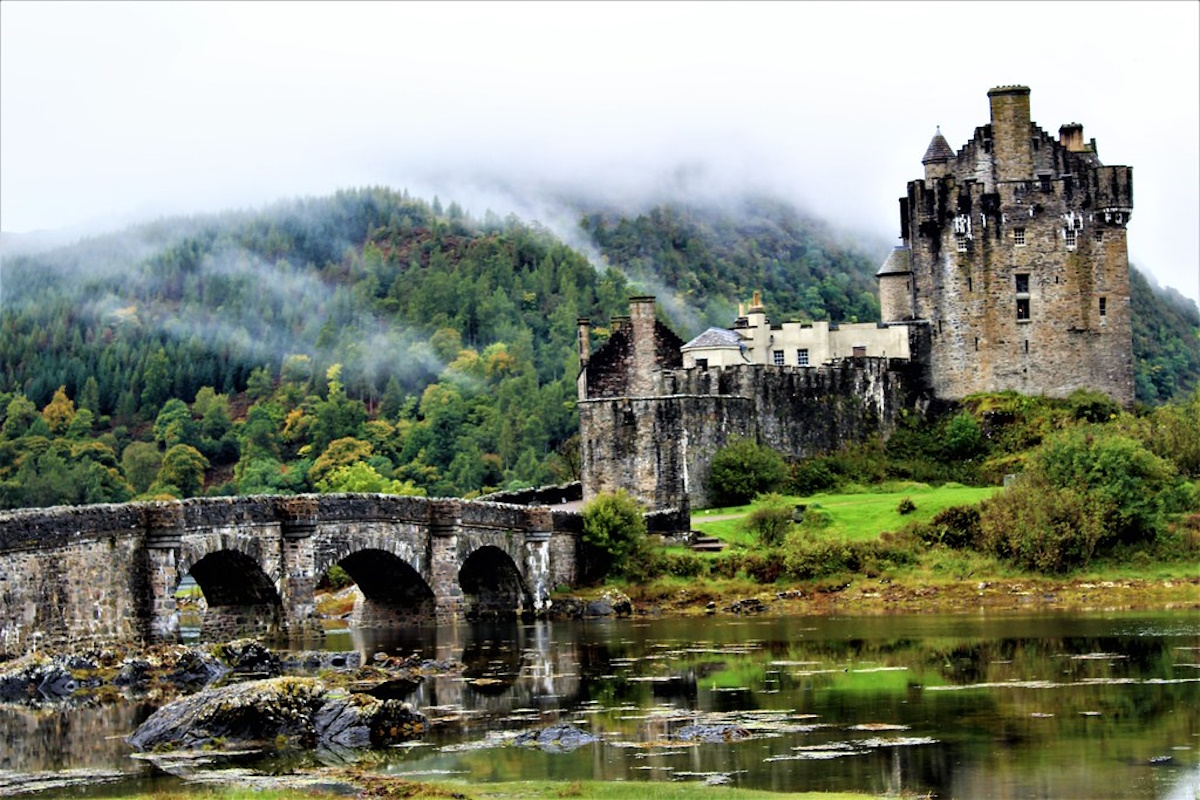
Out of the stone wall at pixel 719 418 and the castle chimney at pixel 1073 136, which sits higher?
the castle chimney at pixel 1073 136

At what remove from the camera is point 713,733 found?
A: 123 ft

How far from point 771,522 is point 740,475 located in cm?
738

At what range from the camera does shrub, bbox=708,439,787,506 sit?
268 ft

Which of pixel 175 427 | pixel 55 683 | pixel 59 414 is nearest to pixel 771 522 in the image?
pixel 55 683

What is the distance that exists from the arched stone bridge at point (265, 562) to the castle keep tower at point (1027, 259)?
23.5 m

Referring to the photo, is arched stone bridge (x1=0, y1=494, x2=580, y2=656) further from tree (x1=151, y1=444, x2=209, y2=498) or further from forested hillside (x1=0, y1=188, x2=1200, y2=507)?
tree (x1=151, y1=444, x2=209, y2=498)

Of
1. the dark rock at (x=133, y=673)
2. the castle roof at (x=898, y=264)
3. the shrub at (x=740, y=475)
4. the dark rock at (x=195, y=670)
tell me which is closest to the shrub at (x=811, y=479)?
the shrub at (x=740, y=475)

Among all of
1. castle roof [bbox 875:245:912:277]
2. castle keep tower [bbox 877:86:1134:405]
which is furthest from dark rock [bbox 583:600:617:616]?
castle roof [bbox 875:245:912:277]

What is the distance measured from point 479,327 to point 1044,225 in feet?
304

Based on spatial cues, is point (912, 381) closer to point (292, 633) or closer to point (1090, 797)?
point (292, 633)

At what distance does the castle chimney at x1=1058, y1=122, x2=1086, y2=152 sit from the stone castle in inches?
2.2

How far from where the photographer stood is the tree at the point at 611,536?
72.5 metres

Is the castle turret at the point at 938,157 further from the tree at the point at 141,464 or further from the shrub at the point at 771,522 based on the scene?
the tree at the point at 141,464

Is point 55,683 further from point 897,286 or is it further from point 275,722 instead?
point 897,286
